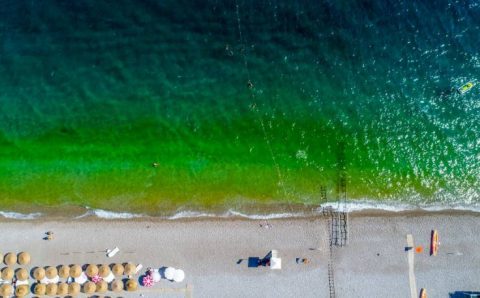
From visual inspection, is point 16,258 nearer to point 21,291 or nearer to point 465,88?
point 21,291

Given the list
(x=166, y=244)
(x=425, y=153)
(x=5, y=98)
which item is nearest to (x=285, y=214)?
(x=166, y=244)

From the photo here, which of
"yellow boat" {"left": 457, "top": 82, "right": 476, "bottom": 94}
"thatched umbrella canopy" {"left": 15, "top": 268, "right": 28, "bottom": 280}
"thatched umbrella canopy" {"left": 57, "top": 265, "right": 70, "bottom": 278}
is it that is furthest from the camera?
"yellow boat" {"left": 457, "top": 82, "right": 476, "bottom": 94}

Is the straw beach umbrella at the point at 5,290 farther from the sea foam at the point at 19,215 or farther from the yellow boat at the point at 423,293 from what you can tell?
the yellow boat at the point at 423,293

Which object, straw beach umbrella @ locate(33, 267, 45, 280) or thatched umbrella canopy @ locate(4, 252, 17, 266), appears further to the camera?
thatched umbrella canopy @ locate(4, 252, 17, 266)

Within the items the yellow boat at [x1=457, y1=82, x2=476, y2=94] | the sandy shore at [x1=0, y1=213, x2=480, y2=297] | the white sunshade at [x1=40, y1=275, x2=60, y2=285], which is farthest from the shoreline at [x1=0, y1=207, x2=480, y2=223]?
the yellow boat at [x1=457, y1=82, x2=476, y2=94]

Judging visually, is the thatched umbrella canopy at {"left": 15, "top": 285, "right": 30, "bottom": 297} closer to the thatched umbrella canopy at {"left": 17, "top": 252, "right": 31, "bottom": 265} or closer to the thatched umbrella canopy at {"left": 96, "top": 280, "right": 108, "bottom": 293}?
the thatched umbrella canopy at {"left": 17, "top": 252, "right": 31, "bottom": 265}

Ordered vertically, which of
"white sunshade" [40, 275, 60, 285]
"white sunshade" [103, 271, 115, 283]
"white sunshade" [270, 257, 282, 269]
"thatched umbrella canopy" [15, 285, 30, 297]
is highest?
"white sunshade" [270, 257, 282, 269]
